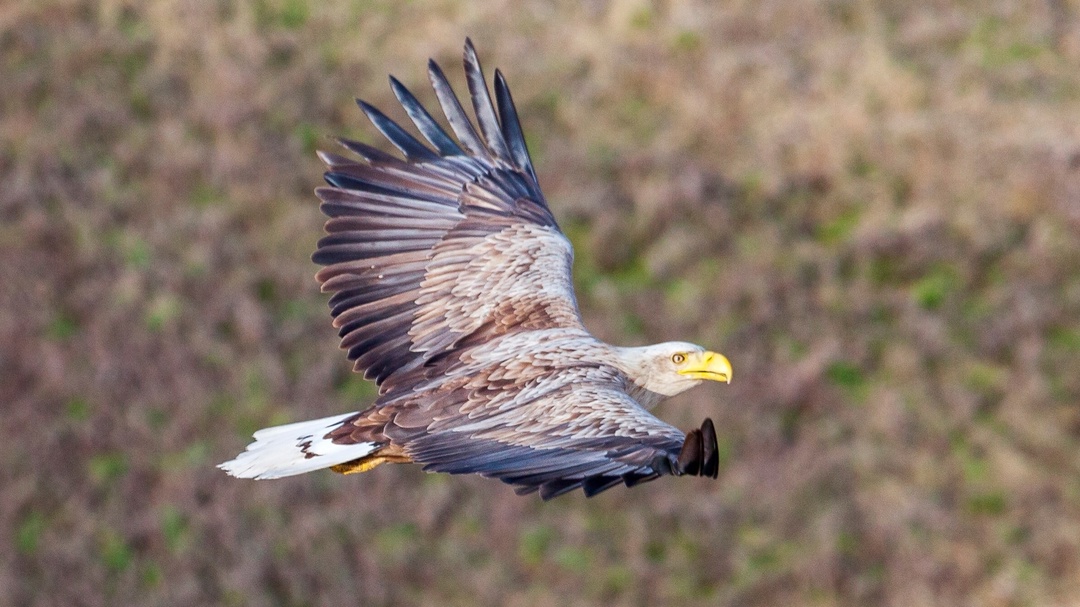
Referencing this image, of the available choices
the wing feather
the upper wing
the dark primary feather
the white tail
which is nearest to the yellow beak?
the dark primary feather

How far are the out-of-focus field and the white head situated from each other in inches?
249

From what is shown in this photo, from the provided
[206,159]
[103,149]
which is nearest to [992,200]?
[206,159]

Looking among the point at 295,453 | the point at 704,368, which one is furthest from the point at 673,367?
the point at 295,453

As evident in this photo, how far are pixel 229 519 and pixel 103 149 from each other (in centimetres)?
541

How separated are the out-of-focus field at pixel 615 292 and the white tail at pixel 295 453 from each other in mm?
6271

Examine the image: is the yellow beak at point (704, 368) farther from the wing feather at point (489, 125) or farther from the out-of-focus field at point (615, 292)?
the out-of-focus field at point (615, 292)

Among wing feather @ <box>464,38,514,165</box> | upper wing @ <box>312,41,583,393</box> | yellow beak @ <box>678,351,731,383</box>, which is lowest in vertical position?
yellow beak @ <box>678,351,731,383</box>

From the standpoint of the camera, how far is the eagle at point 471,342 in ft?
19.9

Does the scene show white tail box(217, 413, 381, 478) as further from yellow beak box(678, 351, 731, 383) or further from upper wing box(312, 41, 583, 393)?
yellow beak box(678, 351, 731, 383)

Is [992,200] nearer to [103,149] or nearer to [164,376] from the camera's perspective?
[164,376]

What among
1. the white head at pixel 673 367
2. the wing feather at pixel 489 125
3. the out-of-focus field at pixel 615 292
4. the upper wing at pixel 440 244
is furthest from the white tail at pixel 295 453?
the out-of-focus field at pixel 615 292

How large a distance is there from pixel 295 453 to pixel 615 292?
879 cm

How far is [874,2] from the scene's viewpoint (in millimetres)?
17891

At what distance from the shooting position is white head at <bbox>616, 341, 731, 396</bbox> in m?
7.25
